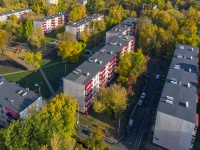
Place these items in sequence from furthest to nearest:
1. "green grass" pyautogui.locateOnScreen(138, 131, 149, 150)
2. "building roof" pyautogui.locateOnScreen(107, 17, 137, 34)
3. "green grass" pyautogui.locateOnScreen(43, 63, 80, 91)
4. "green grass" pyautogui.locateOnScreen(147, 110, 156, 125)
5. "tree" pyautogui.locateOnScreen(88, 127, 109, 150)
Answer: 1. "building roof" pyautogui.locateOnScreen(107, 17, 137, 34)
2. "green grass" pyautogui.locateOnScreen(43, 63, 80, 91)
3. "green grass" pyautogui.locateOnScreen(147, 110, 156, 125)
4. "green grass" pyautogui.locateOnScreen(138, 131, 149, 150)
5. "tree" pyautogui.locateOnScreen(88, 127, 109, 150)

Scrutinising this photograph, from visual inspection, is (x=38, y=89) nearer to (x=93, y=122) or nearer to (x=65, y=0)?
(x=93, y=122)

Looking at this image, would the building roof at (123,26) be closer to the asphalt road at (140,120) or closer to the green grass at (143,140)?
the asphalt road at (140,120)

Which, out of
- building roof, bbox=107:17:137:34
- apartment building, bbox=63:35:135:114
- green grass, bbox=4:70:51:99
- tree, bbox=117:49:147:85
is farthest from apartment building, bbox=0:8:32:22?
tree, bbox=117:49:147:85

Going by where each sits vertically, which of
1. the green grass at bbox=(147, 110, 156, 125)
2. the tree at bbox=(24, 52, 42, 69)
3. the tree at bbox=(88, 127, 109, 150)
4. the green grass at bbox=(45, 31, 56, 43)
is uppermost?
the tree at bbox=(24, 52, 42, 69)

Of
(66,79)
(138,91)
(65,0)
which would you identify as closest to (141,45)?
(138,91)

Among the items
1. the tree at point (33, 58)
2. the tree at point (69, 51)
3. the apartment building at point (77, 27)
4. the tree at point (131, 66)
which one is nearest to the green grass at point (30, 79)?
the tree at point (33, 58)

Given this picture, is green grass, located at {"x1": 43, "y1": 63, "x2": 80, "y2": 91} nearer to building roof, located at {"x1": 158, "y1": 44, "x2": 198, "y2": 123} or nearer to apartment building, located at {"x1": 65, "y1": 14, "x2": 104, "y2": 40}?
apartment building, located at {"x1": 65, "y1": 14, "x2": 104, "y2": 40}

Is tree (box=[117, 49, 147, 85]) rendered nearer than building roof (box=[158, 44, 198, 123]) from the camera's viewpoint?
No
